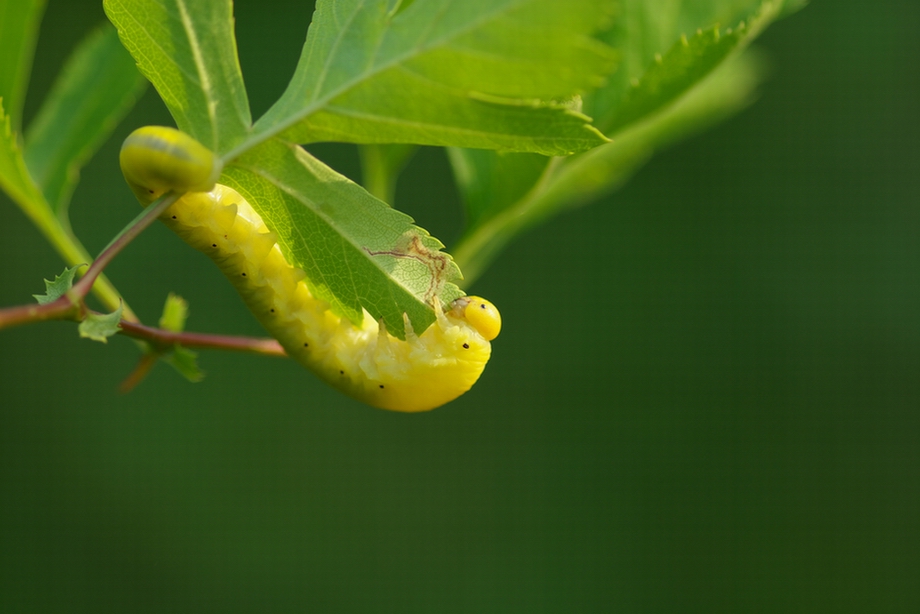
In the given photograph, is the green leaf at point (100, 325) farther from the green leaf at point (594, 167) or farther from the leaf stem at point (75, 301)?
the green leaf at point (594, 167)

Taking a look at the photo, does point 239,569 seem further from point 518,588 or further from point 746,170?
point 746,170

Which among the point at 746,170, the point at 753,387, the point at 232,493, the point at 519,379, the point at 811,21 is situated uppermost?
the point at 811,21

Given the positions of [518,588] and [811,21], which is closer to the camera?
[518,588]

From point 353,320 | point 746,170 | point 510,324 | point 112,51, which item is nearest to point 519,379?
point 510,324

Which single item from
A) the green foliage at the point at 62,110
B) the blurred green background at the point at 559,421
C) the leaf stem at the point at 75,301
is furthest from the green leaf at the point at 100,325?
the blurred green background at the point at 559,421

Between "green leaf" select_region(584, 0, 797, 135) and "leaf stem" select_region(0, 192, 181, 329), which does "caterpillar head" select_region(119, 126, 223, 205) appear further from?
"green leaf" select_region(584, 0, 797, 135)

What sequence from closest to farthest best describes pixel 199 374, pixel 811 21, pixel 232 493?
pixel 199 374 → pixel 232 493 → pixel 811 21
